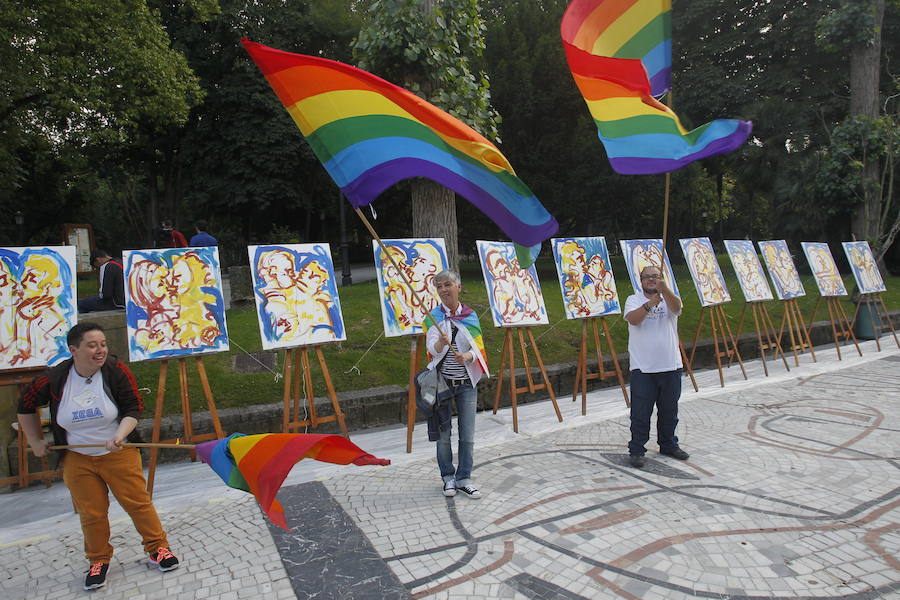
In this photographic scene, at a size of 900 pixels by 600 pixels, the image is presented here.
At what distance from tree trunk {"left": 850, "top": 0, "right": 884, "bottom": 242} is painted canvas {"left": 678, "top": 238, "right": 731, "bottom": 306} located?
867 cm

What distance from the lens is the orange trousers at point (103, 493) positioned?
3207 mm

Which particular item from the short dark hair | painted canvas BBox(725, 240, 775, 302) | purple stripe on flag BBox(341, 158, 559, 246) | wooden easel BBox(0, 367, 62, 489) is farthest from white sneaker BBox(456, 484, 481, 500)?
painted canvas BBox(725, 240, 775, 302)

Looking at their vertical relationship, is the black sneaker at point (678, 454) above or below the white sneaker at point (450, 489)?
below

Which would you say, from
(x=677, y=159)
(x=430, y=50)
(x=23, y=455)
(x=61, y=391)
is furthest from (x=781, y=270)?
(x=23, y=455)

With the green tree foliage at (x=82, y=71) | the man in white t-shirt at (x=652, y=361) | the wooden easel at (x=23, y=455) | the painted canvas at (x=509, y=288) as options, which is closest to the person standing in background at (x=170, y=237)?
the green tree foliage at (x=82, y=71)

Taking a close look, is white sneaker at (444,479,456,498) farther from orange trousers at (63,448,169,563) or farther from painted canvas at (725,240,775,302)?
painted canvas at (725,240,775,302)

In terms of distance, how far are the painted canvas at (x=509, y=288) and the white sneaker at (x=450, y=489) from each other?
88.8 inches

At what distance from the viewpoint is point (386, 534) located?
370cm

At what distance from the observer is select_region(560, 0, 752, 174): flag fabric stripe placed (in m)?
4.66

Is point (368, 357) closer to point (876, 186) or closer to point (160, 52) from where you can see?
point (160, 52)

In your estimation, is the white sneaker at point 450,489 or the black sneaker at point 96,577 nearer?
the black sneaker at point 96,577

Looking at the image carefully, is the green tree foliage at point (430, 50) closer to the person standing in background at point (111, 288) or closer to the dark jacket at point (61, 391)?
the person standing in background at point (111, 288)

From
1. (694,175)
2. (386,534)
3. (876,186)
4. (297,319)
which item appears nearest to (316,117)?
(297,319)

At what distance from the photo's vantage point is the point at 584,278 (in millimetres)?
7258
